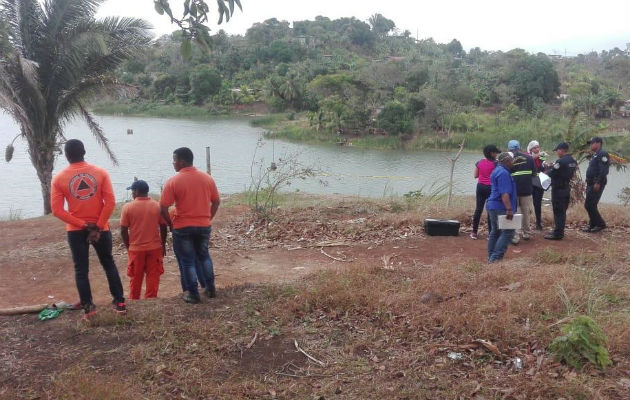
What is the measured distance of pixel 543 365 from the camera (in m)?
3.44

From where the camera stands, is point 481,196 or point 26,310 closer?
point 26,310

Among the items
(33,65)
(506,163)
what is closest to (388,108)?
(33,65)

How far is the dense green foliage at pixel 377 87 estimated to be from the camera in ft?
121

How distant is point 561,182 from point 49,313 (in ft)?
20.4

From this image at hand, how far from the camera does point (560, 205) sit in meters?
7.35

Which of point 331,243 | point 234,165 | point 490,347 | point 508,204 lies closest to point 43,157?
point 331,243

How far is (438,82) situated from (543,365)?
131 ft

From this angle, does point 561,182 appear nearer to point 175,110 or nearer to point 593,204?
point 593,204

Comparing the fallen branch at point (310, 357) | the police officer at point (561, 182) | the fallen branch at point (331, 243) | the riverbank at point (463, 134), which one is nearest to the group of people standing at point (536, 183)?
the police officer at point (561, 182)

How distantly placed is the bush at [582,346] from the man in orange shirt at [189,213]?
2971 millimetres

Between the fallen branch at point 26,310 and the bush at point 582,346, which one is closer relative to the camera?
the bush at point 582,346

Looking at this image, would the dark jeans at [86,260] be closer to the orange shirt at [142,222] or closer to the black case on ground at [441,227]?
the orange shirt at [142,222]

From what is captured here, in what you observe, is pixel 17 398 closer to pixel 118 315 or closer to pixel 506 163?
pixel 118 315

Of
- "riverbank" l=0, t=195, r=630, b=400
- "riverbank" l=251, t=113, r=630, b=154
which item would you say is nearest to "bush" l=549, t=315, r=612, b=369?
"riverbank" l=0, t=195, r=630, b=400
